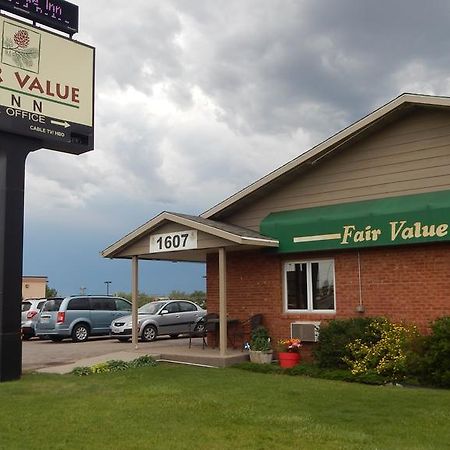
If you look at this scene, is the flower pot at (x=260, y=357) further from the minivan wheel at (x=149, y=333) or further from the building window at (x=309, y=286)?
the minivan wheel at (x=149, y=333)

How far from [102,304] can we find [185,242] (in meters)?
10.6

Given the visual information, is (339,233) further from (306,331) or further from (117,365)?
(117,365)

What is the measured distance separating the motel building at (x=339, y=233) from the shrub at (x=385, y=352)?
554mm

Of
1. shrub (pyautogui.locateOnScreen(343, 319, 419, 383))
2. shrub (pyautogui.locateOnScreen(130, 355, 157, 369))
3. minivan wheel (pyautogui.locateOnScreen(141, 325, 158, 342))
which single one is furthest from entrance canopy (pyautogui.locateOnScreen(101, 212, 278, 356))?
minivan wheel (pyautogui.locateOnScreen(141, 325, 158, 342))

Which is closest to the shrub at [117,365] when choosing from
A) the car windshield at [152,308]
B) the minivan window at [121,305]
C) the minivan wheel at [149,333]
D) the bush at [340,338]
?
the bush at [340,338]

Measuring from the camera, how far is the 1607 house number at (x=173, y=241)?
15.1 meters

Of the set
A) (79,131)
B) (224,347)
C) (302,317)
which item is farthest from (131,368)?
(79,131)

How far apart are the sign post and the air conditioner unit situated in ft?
20.3

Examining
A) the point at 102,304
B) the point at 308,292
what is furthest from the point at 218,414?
the point at 102,304

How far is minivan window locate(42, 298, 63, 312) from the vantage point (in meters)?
23.4

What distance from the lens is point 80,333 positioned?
23.3 meters

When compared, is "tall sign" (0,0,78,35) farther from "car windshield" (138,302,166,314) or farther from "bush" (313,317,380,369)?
"car windshield" (138,302,166,314)

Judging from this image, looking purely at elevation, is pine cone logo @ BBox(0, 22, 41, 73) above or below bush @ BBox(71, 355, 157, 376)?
above

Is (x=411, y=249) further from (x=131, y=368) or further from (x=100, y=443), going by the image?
(x=100, y=443)
